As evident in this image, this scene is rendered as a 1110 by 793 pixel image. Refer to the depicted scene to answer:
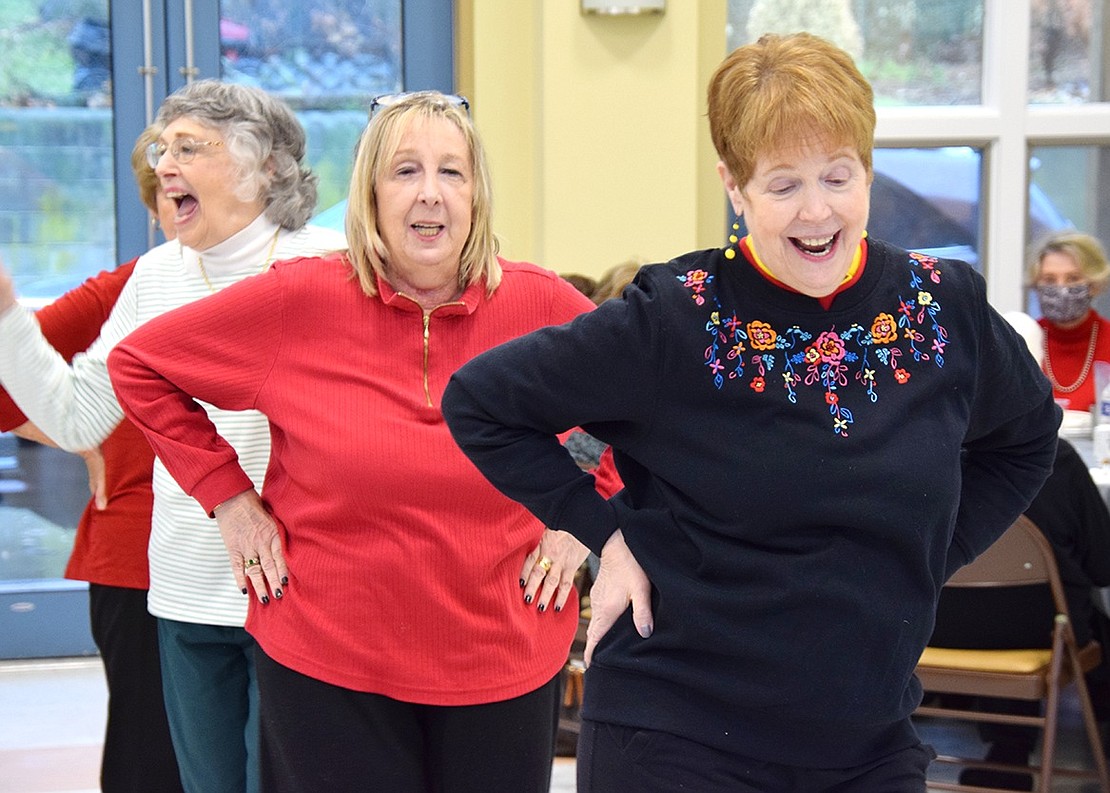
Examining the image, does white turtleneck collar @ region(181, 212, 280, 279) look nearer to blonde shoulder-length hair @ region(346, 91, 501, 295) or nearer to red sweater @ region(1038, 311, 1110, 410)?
blonde shoulder-length hair @ region(346, 91, 501, 295)

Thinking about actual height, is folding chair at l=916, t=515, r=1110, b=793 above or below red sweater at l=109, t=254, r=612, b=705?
below

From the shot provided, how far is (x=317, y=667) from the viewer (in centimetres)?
181

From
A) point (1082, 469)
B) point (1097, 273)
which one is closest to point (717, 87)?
point (1082, 469)

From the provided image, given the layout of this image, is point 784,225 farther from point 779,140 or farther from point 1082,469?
point 1082,469

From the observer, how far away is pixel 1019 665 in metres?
3.11

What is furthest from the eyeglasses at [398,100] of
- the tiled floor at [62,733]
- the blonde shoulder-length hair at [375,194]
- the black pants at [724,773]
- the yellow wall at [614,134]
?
the yellow wall at [614,134]

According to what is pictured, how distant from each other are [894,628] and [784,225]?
409mm

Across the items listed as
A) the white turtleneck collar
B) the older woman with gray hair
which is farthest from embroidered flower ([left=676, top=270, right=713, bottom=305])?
the white turtleneck collar

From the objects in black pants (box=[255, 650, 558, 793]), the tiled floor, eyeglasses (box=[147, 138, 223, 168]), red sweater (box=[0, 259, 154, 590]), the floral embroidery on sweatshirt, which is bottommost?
the tiled floor

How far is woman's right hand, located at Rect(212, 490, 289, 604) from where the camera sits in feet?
6.20

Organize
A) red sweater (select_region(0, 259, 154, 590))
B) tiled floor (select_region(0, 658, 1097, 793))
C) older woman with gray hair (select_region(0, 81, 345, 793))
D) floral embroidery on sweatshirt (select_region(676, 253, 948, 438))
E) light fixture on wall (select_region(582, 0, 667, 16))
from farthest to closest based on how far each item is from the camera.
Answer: light fixture on wall (select_region(582, 0, 667, 16)), tiled floor (select_region(0, 658, 1097, 793)), red sweater (select_region(0, 259, 154, 590)), older woman with gray hair (select_region(0, 81, 345, 793)), floral embroidery on sweatshirt (select_region(676, 253, 948, 438))

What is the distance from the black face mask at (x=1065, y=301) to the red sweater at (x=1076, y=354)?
3cm

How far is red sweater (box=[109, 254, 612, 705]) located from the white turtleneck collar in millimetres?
385

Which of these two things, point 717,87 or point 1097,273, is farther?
point 1097,273
